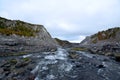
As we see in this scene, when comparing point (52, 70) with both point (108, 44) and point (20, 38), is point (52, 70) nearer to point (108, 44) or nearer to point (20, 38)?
point (20, 38)

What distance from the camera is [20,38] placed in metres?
80.7

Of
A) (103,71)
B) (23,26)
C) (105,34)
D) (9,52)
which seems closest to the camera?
(103,71)

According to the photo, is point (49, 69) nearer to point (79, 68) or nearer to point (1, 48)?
point (79, 68)

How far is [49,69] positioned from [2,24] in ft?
215

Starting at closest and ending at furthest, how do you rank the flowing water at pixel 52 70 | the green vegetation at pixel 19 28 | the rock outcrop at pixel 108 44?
the flowing water at pixel 52 70 < the rock outcrop at pixel 108 44 < the green vegetation at pixel 19 28

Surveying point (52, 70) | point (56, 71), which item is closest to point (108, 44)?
point (52, 70)

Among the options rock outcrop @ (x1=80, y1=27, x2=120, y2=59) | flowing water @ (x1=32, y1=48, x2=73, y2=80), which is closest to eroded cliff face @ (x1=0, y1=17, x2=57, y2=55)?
rock outcrop @ (x1=80, y1=27, x2=120, y2=59)

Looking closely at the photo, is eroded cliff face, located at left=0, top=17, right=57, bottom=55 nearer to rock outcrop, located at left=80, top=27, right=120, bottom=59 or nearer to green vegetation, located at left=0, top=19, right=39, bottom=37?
green vegetation, located at left=0, top=19, right=39, bottom=37

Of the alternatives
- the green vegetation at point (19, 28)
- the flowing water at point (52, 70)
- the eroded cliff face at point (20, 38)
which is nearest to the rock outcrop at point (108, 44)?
the eroded cliff face at point (20, 38)

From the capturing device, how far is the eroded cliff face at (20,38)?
6050 cm

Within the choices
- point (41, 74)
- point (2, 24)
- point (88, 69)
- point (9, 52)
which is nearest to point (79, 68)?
point (88, 69)

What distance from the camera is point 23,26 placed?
10694cm

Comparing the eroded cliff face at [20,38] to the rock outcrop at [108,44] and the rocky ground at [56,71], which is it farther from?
the rocky ground at [56,71]

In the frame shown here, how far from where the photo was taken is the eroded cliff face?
60.5m
